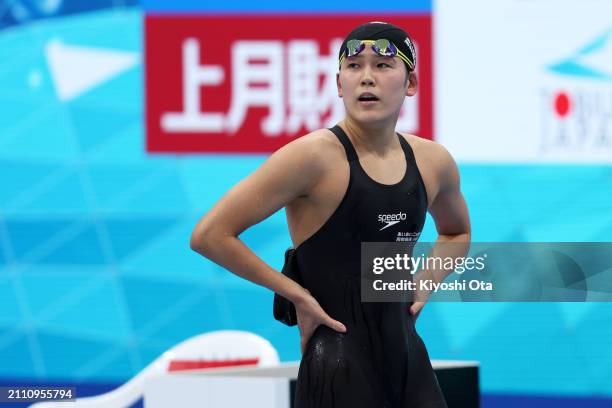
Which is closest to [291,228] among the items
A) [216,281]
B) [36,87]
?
[216,281]

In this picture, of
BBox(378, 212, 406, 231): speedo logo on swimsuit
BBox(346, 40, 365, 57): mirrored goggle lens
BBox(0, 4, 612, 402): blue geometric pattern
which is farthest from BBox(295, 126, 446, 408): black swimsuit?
BBox(0, 4, 612, 402): blue geometric pattern

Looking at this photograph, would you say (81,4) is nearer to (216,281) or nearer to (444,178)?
(216,281)

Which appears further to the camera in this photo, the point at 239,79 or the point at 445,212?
the point at 239,79

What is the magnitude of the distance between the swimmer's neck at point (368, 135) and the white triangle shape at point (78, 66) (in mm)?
4580

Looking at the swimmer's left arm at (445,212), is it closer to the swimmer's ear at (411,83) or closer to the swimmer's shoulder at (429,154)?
the swimmer's shoulder at (429,154)

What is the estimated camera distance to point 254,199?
312cm

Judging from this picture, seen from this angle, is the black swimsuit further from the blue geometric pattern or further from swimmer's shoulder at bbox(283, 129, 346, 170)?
the blue geometric pattern

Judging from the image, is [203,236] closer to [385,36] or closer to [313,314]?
[313,314]

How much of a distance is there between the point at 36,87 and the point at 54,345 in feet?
6.03

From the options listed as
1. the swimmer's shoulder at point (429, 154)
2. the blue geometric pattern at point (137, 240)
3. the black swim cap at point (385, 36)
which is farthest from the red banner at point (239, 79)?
the black swim cap at point (385, 36)

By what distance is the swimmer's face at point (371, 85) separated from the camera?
3.22m

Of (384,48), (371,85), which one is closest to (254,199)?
(371,85)

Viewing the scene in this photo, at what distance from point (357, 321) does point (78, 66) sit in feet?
16.3

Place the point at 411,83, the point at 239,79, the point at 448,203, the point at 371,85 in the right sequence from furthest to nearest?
the point at 239,79 < the point at 448,203 < the point at 411,83 < the point at 371,85
